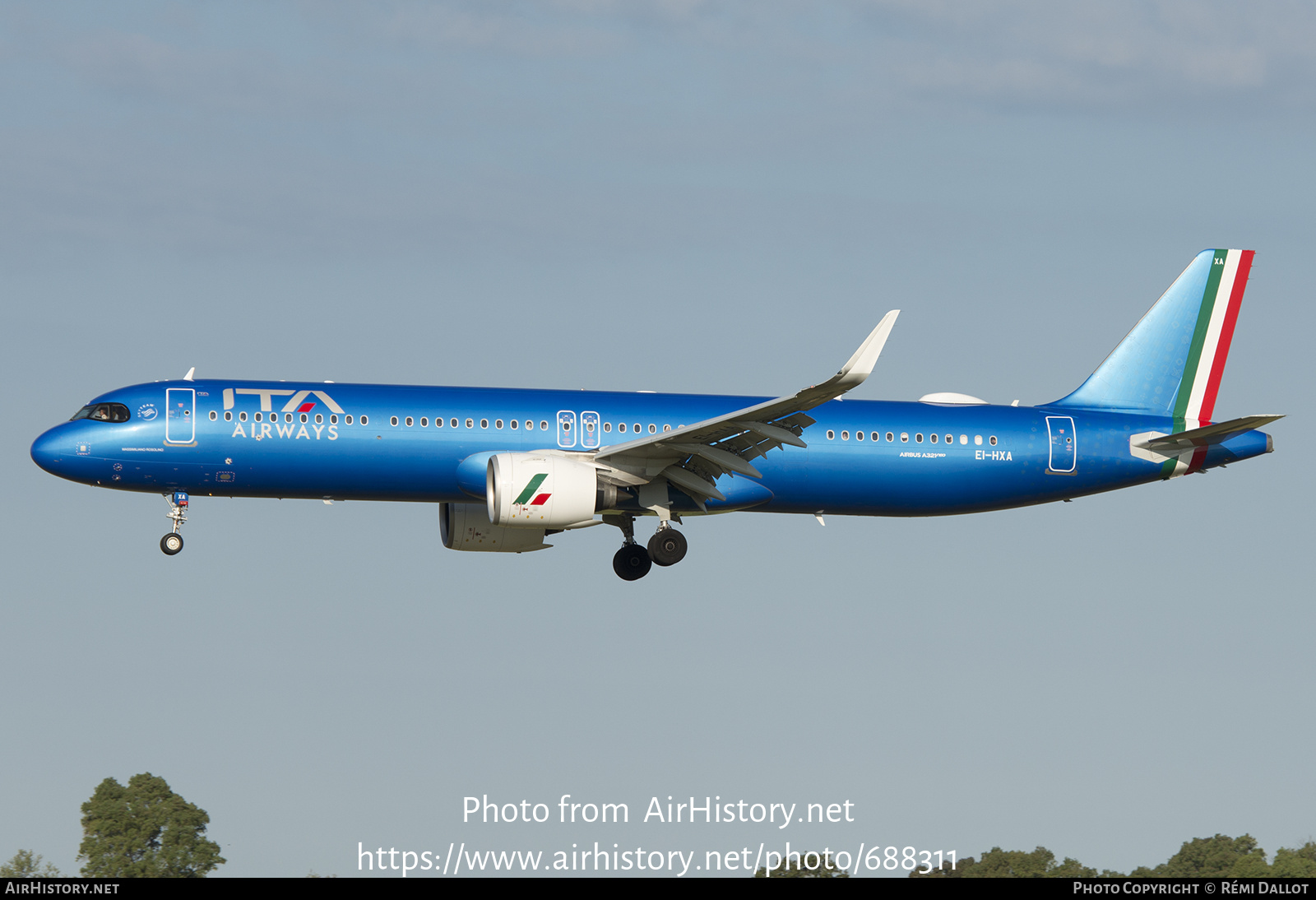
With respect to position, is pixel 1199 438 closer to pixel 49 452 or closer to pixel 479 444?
pixel 479 444

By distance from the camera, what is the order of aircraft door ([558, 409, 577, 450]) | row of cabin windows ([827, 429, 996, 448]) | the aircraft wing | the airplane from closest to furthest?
the aircraft wing, the airplane, aircraft door ([558, 409, 577, 450]), row of cabin windows ([827, 429, 996, 448])

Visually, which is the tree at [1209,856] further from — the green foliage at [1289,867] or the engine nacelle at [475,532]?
the engine nacelle at [475,532]

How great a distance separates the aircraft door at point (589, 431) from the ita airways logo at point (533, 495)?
99.8 inches

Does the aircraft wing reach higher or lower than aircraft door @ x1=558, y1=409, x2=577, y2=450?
lower

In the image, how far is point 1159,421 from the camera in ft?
171

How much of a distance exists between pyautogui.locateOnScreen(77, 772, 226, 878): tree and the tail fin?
124ft

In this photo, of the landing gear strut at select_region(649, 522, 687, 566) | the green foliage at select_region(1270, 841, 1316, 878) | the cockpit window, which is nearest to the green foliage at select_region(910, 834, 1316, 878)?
the green foliage at select_region(1270, 841, 1316, 878)

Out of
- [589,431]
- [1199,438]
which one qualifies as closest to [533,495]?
[589,431]

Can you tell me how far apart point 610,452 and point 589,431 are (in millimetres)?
1442

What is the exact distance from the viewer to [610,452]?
45656 mm

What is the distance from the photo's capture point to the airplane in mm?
45156

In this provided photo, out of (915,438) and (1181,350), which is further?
(1181,350)

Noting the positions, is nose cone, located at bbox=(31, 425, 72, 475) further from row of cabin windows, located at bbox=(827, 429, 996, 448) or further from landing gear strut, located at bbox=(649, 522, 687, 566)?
row of cabin windows, located at bbox=(827, 429, 996, 448)
